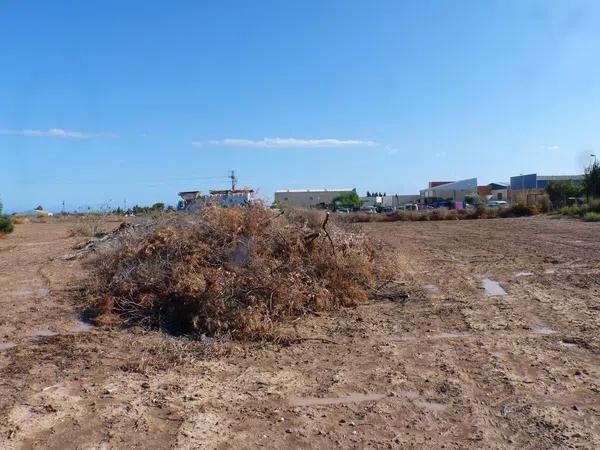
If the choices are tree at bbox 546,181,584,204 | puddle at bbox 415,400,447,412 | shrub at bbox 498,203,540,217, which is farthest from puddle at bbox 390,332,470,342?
tree at bbox 546,181,584,204

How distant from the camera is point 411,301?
10.2 meters

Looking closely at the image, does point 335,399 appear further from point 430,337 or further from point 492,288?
point 492,288

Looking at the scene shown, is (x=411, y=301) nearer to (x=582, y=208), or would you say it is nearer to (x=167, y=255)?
(x=167, y=255)

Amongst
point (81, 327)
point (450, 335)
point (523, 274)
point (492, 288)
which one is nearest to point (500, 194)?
point (523, 274)

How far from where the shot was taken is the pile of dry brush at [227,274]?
8.25 meters

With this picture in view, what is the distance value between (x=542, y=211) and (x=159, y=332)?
46.1 metres

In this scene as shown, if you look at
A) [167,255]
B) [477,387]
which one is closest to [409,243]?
[167,255]

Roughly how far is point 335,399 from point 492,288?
6.78m

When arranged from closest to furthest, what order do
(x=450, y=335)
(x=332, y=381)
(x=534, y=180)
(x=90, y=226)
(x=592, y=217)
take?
(x=332, y=381) → (x=450, y=335) → (x=90, y=226) → (x=592, y=217) → (x=534, y=180)

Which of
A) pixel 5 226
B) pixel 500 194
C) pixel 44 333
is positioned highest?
pixel 500 194

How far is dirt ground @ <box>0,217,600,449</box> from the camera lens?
4.73 m

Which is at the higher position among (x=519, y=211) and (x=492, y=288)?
(x=519, y=211)

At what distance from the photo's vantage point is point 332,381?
19.8ft

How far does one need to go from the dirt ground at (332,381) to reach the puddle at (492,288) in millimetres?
513
